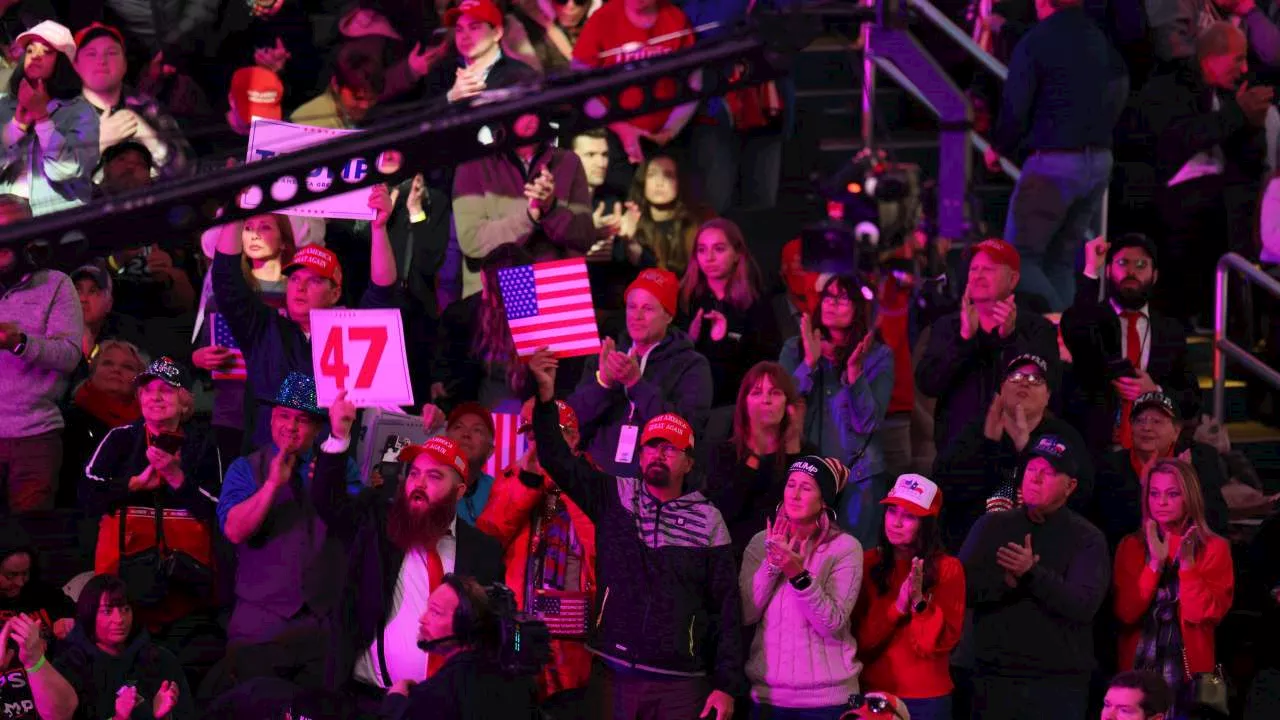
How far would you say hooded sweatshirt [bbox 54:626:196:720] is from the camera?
8258 millimetres

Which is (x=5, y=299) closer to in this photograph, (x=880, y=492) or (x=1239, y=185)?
(x=880, y=492)

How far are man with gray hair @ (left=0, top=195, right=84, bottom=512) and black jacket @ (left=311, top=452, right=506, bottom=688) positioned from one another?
5.31ft

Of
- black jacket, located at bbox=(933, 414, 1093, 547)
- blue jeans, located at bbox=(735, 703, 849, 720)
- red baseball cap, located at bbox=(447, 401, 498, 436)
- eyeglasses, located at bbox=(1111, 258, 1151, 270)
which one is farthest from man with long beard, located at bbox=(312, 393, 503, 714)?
→ eyeglasses, located at bbox=(1111, 258, 1151, 270)

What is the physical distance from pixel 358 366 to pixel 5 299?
1.87 metres

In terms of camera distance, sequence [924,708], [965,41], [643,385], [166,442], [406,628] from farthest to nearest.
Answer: [965,41], [643,385], [166,442], [924,708], [406,628]

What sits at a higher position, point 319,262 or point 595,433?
point 319,262

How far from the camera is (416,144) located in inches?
184

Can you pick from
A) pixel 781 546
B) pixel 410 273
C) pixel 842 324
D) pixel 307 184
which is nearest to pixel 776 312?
pixel 842 324

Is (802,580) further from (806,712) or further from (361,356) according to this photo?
(361,356)

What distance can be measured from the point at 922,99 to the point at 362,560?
197 inches

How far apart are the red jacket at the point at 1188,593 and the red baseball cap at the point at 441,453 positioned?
281 centimetres

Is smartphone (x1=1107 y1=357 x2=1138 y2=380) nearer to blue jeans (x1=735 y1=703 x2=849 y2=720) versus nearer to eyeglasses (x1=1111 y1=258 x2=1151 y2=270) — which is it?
eyeglasses (x1=1111 y1=258 x2=1151 y2=270)

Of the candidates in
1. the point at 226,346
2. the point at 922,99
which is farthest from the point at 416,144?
the point at 922,99

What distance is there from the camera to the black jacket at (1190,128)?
11891mm
